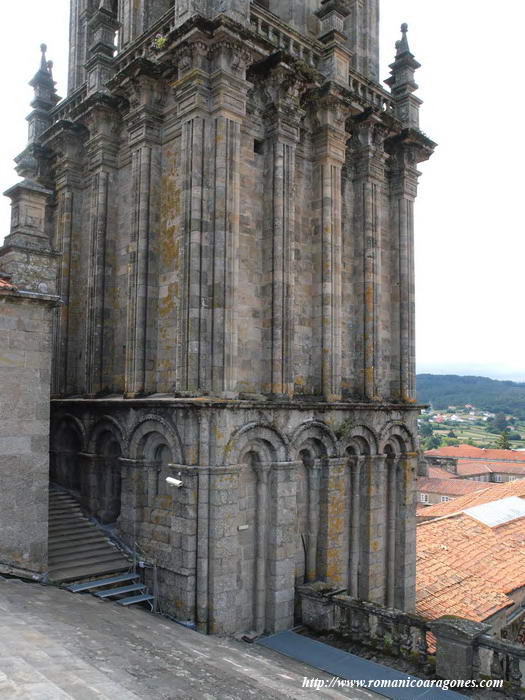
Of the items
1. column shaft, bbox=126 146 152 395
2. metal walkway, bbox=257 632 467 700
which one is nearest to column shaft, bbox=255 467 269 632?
metal walkway, bbox=257 632 467 700

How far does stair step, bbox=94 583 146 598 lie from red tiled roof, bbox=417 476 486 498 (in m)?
54.7

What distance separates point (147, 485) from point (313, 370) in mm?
6031

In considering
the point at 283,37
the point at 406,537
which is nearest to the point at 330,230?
the point at 283,37

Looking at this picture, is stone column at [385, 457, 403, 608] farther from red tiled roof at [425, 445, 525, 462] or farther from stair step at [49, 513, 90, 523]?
red tiled roof at [425, 445, 525, 462]

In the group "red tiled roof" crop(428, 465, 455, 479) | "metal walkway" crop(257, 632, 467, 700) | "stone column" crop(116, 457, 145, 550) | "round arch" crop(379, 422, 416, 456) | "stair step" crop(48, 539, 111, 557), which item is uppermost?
"round arch" crop(379, 422, 416, 456)

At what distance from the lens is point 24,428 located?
14.7m

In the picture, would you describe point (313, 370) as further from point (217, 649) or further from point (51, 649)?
point (51, 649)

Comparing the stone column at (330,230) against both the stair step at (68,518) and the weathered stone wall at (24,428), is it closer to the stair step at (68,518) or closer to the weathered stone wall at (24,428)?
the weathered stone wall at (24,428)

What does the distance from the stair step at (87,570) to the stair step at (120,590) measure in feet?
1.77

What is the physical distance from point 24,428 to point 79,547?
4.32m

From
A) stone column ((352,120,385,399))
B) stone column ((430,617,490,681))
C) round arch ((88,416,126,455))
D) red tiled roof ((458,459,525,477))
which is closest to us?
stone column ((430,617,490,681))

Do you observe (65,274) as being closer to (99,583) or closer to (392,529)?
(99,583)

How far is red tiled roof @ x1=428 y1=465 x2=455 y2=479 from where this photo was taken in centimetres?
7640

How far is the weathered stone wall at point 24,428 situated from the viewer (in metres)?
14.4
